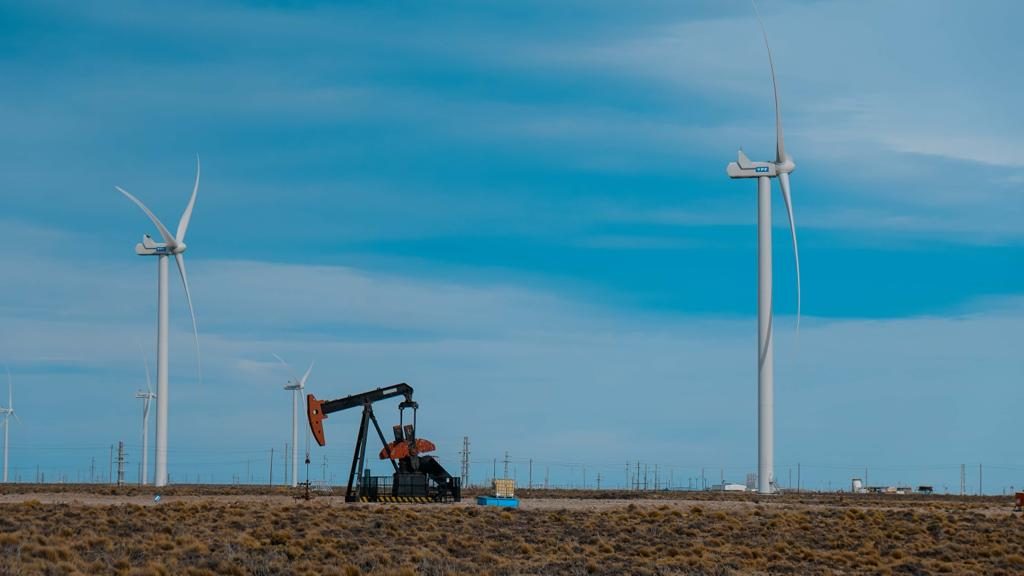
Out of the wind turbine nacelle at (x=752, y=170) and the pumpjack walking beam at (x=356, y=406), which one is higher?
the wind turbine nacelle at (x=752, y=170)

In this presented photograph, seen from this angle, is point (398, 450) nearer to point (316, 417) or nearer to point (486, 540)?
point (316, 417)

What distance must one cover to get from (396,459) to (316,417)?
416 centimetres

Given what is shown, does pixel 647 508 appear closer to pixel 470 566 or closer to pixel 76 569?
pixel 470 566

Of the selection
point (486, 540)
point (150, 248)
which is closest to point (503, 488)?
point (486, 540)

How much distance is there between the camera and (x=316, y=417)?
198 ft

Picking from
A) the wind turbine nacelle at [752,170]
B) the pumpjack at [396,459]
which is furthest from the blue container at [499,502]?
the wind turbine nacelle at [752,170]

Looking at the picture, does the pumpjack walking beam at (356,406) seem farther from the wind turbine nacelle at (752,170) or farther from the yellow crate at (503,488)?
the wind turbine nacelle at (752,170)

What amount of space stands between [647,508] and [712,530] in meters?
12.7

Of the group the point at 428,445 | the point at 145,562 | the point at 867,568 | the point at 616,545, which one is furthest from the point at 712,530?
the point at 145,562

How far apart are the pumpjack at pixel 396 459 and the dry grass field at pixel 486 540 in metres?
1.20

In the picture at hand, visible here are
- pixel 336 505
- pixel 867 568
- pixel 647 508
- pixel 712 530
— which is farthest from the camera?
pixel 647 508

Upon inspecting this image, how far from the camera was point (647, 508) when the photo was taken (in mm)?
62031

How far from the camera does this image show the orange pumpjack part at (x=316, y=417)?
196ft

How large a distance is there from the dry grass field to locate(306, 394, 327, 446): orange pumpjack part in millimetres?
3060
